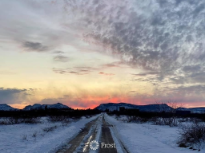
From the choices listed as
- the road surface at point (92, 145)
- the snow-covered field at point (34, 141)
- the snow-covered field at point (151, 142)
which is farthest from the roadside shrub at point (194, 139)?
the snow-covered field at point (34, 141)

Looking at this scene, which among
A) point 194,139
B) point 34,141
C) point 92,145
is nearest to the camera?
point 92,145

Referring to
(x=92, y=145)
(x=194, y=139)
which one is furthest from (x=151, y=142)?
(x=92, y=145)

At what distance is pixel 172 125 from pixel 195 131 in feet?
69.1

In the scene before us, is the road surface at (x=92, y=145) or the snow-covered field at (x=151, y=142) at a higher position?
the road surface at (x=92, y=145)

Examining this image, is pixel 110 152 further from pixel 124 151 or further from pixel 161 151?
pixel 161 151

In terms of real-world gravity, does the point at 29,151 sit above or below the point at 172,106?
below

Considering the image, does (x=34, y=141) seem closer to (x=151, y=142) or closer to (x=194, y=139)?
(x=151, y=142)

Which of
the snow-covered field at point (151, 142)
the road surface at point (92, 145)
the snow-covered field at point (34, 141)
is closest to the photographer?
the road surface at point (92, 145)

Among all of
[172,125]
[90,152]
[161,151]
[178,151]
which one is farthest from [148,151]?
[172,125]

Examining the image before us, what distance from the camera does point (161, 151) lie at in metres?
12.4

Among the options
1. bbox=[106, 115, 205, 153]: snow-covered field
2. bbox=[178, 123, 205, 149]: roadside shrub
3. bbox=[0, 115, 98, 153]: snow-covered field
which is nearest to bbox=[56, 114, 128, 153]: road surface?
bbox=[0, 115, 98, 153]: snow-covered field

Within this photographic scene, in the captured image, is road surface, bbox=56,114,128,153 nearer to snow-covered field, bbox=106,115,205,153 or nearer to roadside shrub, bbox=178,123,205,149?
snow-covered field, bbox=106,115,205,153

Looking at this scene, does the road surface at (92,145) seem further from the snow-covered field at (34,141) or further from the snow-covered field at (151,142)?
the snow-covered field at (151,142)

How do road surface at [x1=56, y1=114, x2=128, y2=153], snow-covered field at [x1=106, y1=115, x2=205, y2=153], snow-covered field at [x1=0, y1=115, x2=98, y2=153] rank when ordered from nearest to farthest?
road surface at [x1=56, y1=114, x2=128, y2=153], snow-covered field at [x1=0, y1=115, x2=98, y2=153], snow-covered field at [x1=106, y1=115, x2=205, y2=153]
